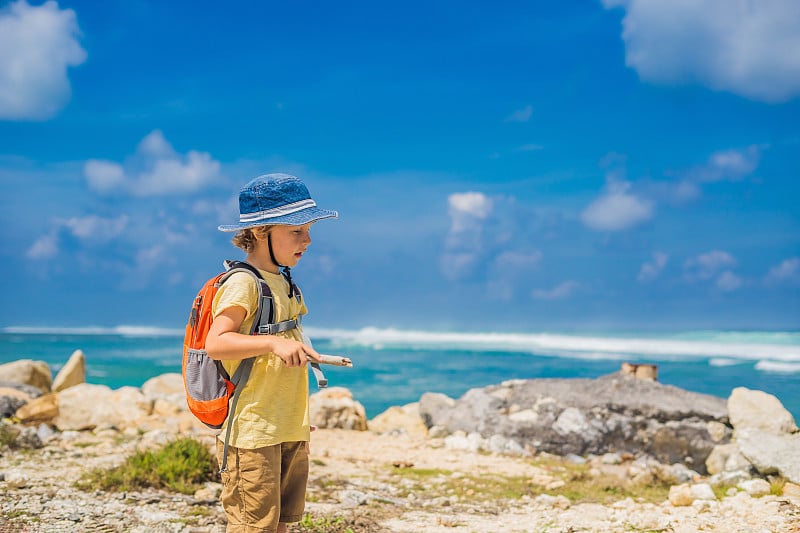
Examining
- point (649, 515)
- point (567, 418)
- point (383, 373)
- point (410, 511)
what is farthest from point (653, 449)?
point (383, 373)

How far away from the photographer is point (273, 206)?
131 inches

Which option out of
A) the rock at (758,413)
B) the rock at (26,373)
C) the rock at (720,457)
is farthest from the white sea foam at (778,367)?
the rock at (26,373)

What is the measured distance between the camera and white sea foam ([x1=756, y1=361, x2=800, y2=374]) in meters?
Result: 22.5

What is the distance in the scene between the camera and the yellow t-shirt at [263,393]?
10.2ft

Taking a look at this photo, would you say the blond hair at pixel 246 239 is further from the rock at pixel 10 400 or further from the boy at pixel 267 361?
the rock at pixel 10 400

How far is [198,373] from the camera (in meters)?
3.15

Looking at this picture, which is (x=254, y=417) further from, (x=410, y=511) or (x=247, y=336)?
(x=410, y=511)

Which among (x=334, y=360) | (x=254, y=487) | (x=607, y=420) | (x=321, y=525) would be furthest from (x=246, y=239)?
(x=607, y=420)

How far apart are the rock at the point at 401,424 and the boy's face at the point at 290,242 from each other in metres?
6.93

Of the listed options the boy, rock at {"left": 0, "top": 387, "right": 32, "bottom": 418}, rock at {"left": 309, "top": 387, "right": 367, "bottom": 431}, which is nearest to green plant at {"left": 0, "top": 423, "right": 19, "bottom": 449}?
rock at {"left": 0, "top": 387, "right": 32, "bottom": 418}

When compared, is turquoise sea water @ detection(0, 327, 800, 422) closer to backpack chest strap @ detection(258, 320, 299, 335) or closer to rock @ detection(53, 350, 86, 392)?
rock @ detection(53, 350, 86, 392)

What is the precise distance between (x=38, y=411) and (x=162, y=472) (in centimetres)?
404

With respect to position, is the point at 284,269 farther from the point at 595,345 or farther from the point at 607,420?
the point at 595,345

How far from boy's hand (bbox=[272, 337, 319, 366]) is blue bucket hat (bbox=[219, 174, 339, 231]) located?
1.97 feet
